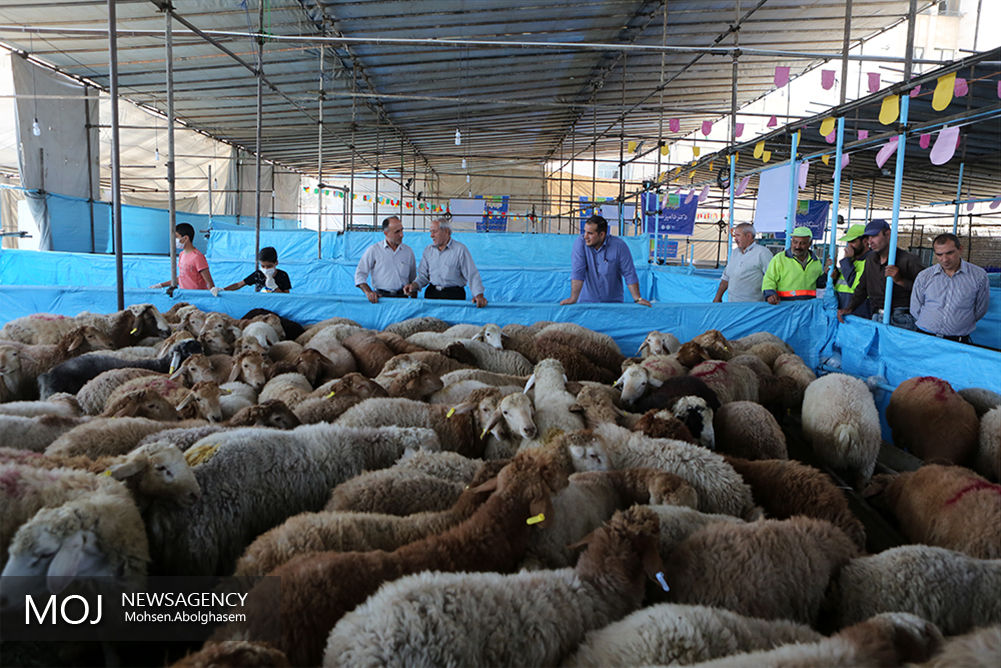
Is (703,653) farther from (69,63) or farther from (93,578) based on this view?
(69,63)

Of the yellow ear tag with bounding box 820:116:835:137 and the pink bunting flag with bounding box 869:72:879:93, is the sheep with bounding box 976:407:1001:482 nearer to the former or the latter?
the yellow ear tag with bounding box 820:116:835:137

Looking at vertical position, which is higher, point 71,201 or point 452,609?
point 71,201

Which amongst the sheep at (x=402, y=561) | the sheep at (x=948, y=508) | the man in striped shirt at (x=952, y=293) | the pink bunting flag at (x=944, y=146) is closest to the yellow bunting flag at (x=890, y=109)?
the pink bunting flag at (x=944, y=146)

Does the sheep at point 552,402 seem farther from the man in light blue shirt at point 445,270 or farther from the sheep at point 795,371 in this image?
the man in light blue shirt at point 445,270

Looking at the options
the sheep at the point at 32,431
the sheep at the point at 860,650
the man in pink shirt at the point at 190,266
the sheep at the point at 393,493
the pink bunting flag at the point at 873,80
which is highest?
the pink bunting flag at the point at 873,80

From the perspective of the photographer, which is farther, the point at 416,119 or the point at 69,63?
the point at 416,119

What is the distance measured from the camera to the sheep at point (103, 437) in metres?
2.88

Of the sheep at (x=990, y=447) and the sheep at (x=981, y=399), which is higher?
the sheep at (x=981, y=399)

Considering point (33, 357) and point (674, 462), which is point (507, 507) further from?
point (33, 357)

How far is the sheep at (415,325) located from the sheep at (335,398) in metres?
1.90

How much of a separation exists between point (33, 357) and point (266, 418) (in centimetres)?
264

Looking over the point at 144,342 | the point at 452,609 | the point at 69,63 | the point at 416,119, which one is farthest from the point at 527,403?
the point at 416,119

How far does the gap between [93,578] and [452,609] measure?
1.12 m

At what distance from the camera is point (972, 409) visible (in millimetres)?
3992
